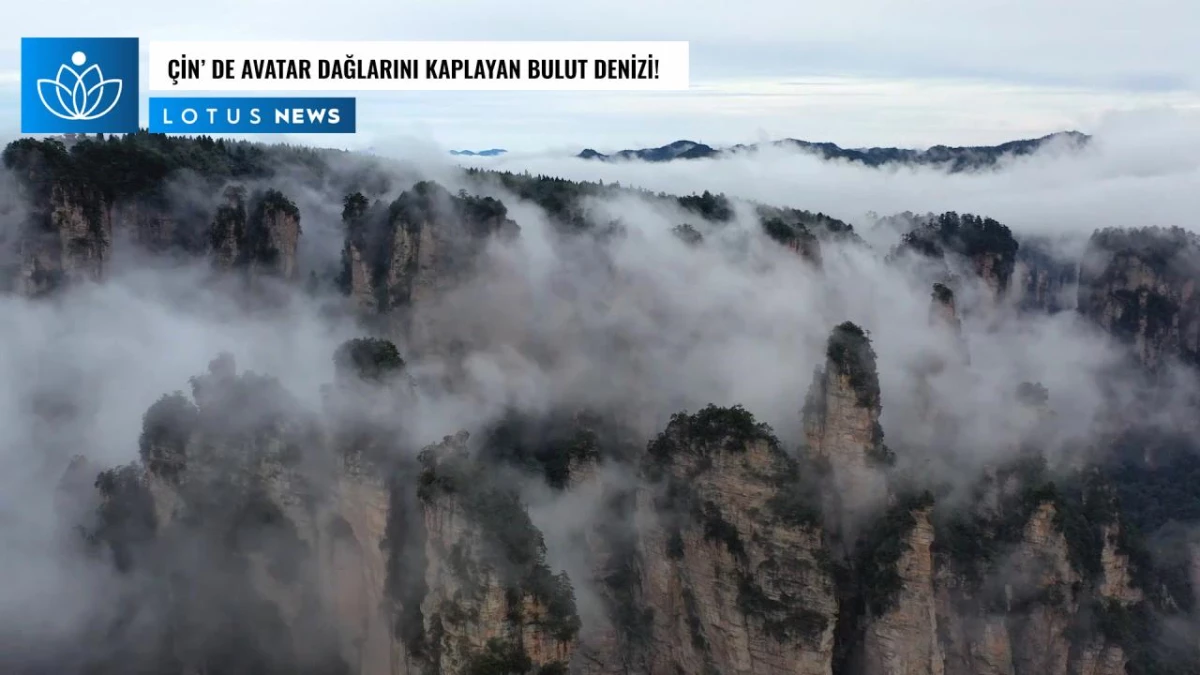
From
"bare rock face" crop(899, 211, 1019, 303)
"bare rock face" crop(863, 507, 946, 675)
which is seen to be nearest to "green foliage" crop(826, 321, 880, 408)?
"bare rock face" crop(863, 507, 946, 675)

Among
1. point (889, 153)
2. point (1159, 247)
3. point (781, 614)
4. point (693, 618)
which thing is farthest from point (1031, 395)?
point (889, 153)

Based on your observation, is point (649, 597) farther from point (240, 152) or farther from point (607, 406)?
point (240, 152)

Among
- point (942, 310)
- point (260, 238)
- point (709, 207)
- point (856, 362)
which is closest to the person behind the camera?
point (856, 362)

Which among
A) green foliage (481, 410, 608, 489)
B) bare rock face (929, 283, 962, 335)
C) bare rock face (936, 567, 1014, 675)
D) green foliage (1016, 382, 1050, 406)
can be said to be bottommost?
bare rock face (936, 567, 1014, 675)

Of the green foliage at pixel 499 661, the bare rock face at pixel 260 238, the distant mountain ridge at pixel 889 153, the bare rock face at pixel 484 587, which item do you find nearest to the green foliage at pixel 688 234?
the bare rock face at pixel 260 238

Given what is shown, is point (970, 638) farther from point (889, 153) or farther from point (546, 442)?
point (889, 153)

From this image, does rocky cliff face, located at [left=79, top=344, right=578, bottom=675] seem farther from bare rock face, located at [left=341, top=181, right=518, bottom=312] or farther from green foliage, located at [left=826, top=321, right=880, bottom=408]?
bare rock face, located at [left=341, top=181, right=518, bottom=312]
